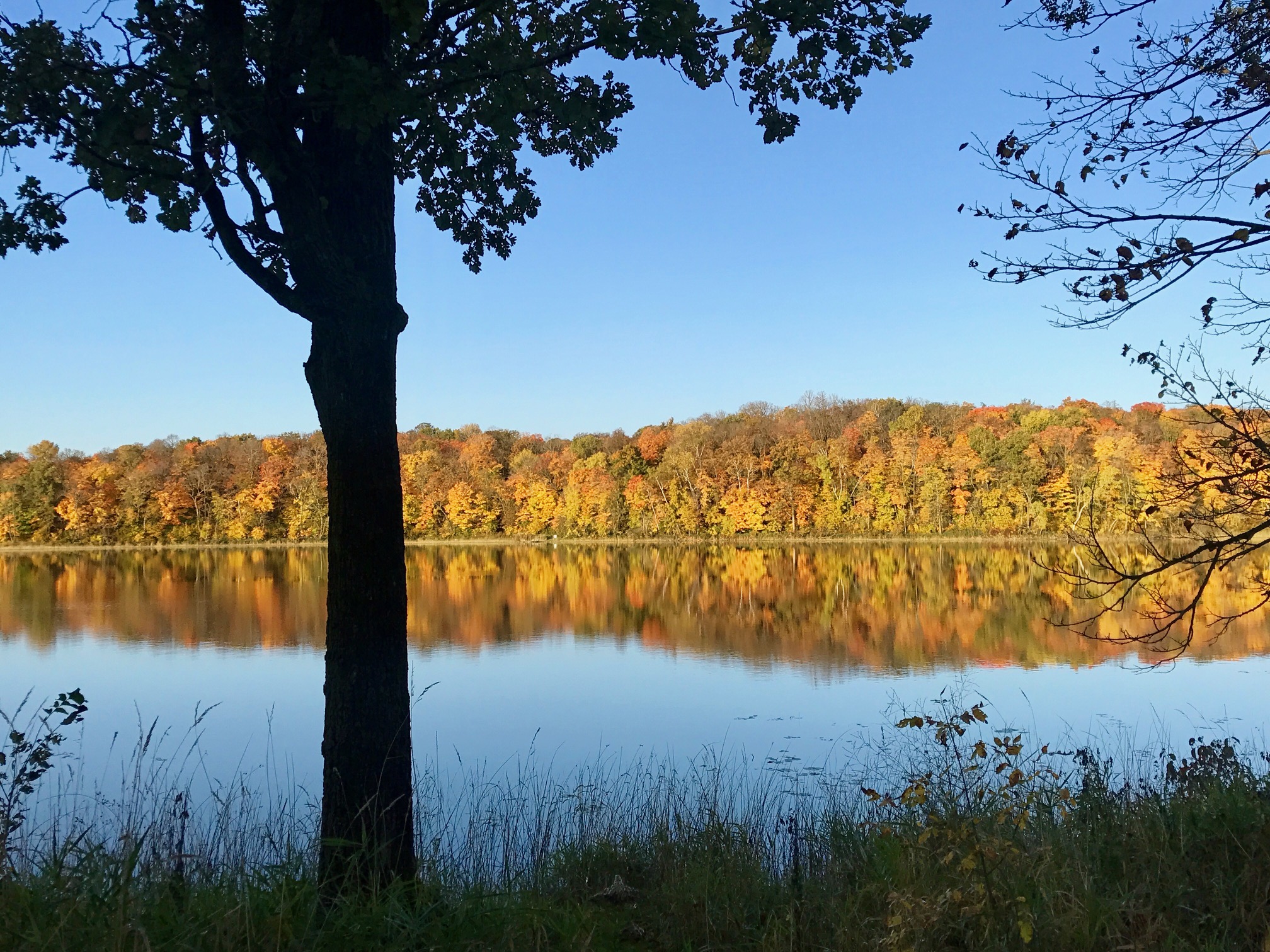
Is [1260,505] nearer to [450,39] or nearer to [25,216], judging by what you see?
[450,39]

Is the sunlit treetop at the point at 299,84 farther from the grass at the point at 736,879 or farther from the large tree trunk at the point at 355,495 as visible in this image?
the grass at the point at 736,879

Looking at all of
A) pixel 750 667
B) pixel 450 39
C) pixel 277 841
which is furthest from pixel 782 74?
pixel 750 667

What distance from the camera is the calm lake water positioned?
10.3 meters

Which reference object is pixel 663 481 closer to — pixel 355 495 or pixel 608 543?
pixel 608 543

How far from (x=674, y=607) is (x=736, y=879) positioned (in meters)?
20.1

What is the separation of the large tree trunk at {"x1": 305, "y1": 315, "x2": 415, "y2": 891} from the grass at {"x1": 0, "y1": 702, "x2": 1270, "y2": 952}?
0.27 meters

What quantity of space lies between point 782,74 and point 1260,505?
2.88 meters

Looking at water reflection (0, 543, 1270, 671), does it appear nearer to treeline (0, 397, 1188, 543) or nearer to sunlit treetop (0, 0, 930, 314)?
sunlit treetop (0, 0, 930, 314)

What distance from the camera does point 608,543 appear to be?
64.2 metres

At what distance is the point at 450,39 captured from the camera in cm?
419

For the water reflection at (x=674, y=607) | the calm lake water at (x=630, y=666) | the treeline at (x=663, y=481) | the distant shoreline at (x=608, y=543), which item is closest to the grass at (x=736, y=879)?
the calm lake water at (x=630, y=666)

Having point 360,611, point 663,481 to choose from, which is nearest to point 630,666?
point 360,611

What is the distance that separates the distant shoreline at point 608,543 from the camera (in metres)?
53.8

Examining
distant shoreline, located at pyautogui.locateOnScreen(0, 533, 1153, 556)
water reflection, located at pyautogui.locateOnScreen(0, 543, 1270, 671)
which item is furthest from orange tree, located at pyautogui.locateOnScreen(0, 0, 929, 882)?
distant shoreline, located at pyautogui.locateOnScreen(0, 533, 1153, 556)
